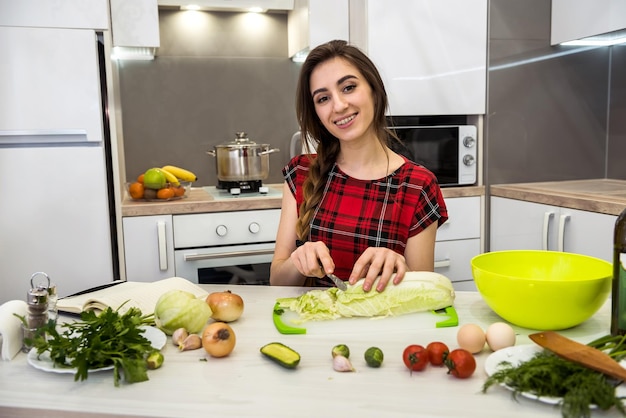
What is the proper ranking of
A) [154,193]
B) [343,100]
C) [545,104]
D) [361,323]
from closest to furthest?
1. [361,323]
2. [343,100]
3. [154,193]
4. [545,104]

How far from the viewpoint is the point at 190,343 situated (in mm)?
1028

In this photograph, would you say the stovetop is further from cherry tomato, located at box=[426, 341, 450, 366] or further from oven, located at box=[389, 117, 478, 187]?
cherry tomato, located at box=[426, 341, 450, 366]

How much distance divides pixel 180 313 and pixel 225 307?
0.11m

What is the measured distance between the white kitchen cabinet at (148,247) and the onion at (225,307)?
1434mm

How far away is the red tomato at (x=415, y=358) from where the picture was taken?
0.90 metres

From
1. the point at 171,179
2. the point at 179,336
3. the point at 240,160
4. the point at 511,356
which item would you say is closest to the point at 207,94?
the point at 240,160

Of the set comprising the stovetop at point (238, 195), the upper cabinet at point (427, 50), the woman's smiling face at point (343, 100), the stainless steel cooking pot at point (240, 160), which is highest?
the upper cabinet at point (427, 50)

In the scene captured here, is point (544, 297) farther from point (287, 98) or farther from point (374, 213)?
point (287, 98)

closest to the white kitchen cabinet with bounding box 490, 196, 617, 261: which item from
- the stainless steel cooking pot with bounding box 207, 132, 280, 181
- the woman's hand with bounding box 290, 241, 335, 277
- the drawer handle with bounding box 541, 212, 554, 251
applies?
the drawer handle with bounding box 541, 212, 554, 251

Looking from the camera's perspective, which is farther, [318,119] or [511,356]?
[318,119]

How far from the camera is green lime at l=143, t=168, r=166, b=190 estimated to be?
102 inches

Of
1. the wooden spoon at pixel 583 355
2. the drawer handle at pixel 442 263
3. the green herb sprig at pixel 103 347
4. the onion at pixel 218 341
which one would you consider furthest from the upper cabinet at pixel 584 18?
the green herb sprig at pixel 103 347

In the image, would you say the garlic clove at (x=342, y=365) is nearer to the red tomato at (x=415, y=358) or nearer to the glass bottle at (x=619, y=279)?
the red tomato at (x=415, y=358)

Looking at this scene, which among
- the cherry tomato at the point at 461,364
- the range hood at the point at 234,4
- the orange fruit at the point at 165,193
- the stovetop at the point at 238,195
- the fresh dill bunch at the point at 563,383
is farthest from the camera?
the range hood at the point at 234,4
